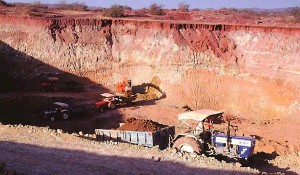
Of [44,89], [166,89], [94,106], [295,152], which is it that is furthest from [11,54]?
[295,152]

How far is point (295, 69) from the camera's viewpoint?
3412 cm

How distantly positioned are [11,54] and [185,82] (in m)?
16.5

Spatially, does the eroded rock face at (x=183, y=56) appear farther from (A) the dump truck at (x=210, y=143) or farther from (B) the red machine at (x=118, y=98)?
(A) the dump truck at (x=210, y=143)

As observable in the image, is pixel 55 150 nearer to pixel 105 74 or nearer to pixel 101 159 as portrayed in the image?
pixel 101 159

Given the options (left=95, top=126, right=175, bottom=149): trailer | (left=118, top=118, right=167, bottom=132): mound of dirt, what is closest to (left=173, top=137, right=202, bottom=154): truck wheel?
(left=95, top=126, right=175, bottom=149): trailer

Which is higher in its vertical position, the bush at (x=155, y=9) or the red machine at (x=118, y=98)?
the bush at (x=155, y=9)

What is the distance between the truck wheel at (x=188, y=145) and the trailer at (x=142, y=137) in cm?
108

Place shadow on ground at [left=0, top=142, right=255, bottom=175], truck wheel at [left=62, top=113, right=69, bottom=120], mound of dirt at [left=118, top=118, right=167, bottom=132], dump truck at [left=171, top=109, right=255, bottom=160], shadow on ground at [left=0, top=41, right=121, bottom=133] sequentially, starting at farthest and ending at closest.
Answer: shadow on ground at [left=0, top=41, right=121, bottom=133]
truck wheel at [left=62, top=113, right=69, bottom=120]
mound of dirt at [left=118, top=118, right=167, bottom=132]
dump truck at [left=171, top=109, right=255, bottom=160]
shadow on ground at [left=0, top=142, right=255, bottom=175]

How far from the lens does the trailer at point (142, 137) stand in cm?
1938

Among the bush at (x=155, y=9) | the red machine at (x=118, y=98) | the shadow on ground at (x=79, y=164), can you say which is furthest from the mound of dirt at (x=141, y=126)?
the bush at (x=155, y=9)

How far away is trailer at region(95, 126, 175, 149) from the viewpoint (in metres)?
19.4

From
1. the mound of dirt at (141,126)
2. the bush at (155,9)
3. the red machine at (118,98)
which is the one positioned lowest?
the red machine at (118,98)

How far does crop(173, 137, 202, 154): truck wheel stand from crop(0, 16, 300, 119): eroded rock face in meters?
16.5

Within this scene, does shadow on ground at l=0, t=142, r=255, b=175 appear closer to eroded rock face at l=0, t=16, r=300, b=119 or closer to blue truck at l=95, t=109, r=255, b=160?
blue truck at l=95, t=109, r=255, b=160
